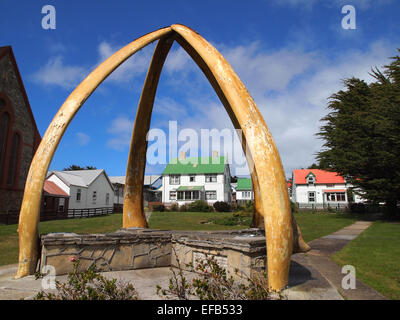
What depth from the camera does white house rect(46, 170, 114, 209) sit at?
29703 millimetres

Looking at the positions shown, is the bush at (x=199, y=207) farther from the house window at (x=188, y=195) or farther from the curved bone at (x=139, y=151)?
the curved bone at (x=139, y=151)

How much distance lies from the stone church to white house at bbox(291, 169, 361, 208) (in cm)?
3236

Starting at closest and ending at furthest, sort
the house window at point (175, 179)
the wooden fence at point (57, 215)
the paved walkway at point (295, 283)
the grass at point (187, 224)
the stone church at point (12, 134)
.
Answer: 1. the paved walkway at point (295, 283)
2. the grass at point (187, 224)
3. the wooden fence at point (57, 215)
4. the stone church at point (12, 134)
5. the house window at point (175, 179)

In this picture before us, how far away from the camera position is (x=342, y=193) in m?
37.7

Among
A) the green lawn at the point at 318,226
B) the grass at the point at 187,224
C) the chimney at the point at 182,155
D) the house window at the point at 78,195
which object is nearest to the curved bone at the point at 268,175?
the green lawn at the point at 318,226

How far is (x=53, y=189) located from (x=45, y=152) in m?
25.0

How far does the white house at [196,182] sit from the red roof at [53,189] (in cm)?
1465

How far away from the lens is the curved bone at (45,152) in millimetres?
5164

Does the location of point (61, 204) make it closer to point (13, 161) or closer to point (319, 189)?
point (13, 161)

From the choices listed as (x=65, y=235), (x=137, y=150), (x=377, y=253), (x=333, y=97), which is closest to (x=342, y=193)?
(x=333, y=97)

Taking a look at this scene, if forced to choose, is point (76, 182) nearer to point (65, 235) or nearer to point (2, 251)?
point (2, 251)

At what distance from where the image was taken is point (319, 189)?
38594 millimetres
